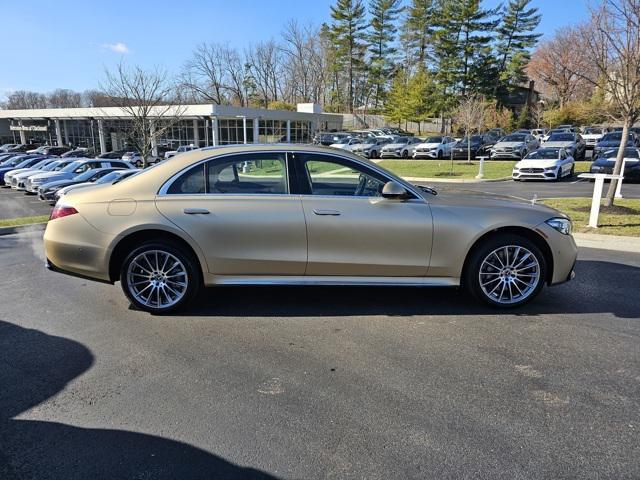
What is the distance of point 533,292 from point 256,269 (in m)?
2.85

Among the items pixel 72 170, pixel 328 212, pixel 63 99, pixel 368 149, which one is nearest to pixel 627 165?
pixel 328 212

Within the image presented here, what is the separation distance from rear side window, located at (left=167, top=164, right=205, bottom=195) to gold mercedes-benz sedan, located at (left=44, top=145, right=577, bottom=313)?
11 mm

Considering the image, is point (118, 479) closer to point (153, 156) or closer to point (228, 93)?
point (153, 156)

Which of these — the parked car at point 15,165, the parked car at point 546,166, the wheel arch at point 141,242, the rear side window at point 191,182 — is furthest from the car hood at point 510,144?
the parked car at point 15,165

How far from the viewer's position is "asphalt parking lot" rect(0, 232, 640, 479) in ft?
8.07

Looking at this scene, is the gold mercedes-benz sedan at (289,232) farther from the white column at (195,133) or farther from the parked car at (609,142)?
the white column at (195,133)

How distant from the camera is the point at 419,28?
2507 inches

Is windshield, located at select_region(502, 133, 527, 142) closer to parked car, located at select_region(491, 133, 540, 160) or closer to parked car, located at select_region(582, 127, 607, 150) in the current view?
→ parked car, located at select_region(491, 133, 540, 160)

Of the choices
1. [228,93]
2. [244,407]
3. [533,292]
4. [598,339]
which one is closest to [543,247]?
[533,292]

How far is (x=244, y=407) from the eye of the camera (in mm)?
2957

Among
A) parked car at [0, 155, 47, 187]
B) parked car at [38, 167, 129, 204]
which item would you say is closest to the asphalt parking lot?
parked car at [38, 167, 129, 204]

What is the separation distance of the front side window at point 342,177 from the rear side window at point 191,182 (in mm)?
1051

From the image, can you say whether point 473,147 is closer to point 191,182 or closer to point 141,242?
point 191,182

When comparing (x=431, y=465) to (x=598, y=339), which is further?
(x=598, y=339)
